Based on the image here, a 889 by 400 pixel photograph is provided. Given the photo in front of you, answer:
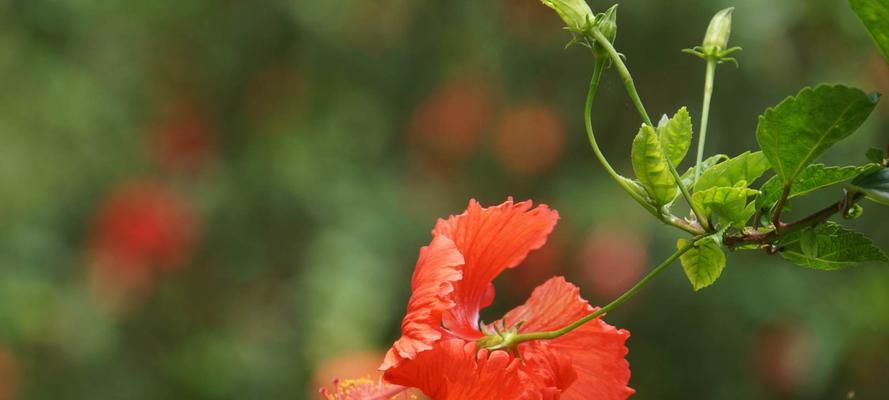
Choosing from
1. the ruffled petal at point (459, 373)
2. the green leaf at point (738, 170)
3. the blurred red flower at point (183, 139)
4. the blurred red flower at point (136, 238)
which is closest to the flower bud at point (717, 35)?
the green leaf at point (738, 170)

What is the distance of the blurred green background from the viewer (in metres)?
2.64

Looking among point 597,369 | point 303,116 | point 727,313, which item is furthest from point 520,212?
point 303,116

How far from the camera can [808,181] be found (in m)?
0.62

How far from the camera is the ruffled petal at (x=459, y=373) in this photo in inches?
26.1

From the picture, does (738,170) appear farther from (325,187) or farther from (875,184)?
(325,187)

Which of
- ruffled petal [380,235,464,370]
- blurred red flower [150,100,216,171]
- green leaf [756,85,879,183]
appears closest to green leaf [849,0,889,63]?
green leaf [756,85,879,183]

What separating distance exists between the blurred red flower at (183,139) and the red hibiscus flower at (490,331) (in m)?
2.47

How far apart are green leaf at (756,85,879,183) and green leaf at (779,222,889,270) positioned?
0.11ft

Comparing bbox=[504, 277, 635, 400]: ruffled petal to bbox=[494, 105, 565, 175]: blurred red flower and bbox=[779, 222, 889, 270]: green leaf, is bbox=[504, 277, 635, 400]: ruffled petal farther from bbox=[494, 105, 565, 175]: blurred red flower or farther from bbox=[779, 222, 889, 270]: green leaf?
bbox=[494, 105, 565, 175]: blurred red flower

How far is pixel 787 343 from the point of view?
102 inches

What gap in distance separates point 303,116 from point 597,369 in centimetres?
254

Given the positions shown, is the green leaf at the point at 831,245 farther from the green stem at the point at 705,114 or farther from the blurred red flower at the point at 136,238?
the blurred red flower at the point at 136,238

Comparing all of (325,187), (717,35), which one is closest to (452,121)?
(325,187)

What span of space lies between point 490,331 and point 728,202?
0.19m
